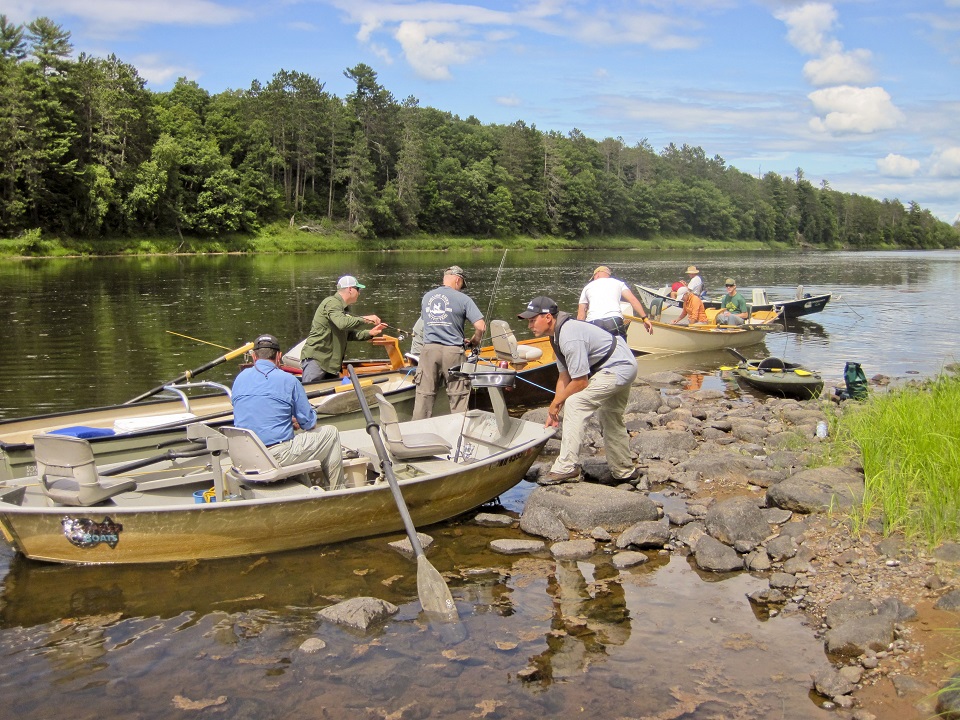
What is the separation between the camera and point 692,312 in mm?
21688

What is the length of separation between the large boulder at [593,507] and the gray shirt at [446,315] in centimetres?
287

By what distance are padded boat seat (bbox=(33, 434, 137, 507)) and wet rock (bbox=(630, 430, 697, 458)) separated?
236 inches

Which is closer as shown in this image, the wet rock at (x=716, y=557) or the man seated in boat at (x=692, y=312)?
the wet rock at (x=716, y=557)

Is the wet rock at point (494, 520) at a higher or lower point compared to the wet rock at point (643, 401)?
lower

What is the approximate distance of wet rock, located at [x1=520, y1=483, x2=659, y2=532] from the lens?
816 cm

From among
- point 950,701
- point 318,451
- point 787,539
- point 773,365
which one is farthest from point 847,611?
point 773,365

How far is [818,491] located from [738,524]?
0.94 metres

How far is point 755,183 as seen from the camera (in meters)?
135

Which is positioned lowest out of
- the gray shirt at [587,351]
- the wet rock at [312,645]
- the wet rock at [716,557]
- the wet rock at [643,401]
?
the wet rock at [312,645]

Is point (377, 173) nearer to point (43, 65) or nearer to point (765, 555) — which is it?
point (43, 65)

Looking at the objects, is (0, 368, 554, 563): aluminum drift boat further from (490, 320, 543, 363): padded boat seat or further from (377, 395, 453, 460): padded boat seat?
(490, 320, 543, 363): padded boat seat

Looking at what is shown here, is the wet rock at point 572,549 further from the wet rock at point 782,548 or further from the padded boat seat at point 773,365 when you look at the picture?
A: the padded boat seat at point 773,365

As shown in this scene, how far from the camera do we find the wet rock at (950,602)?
5.82 m

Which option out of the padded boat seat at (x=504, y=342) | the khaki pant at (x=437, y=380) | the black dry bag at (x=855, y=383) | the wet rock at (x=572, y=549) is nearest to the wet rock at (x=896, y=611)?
the wet rock at (x=572, y=549)
